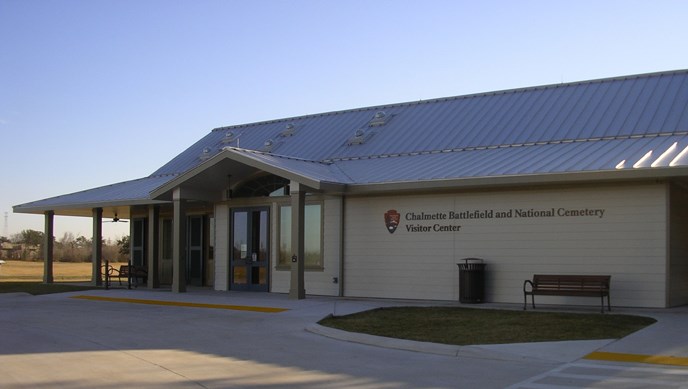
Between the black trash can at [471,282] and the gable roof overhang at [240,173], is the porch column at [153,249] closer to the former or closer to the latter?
the gable roof overhang at [240,173]

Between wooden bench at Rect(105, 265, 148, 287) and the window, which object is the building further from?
wooden bench at Rect(105, 265, 148, 287)

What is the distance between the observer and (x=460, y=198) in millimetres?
19453

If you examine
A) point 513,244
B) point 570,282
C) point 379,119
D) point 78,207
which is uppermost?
point 379,119

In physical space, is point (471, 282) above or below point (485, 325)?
above

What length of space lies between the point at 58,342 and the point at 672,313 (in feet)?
39.1

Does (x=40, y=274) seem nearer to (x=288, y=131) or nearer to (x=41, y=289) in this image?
Answer: (x=41, y=289)

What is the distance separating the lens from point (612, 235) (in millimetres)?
17266

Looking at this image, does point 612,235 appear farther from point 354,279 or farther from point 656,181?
point 354,279

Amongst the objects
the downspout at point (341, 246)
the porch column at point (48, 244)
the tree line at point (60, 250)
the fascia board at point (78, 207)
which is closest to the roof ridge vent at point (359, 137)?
the downspout at point (341, 246)

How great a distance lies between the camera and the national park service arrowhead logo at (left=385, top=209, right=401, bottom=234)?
2048 cm

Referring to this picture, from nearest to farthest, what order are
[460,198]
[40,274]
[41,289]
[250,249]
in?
[460,198] → [250,249] → [41,289] → [40,274]

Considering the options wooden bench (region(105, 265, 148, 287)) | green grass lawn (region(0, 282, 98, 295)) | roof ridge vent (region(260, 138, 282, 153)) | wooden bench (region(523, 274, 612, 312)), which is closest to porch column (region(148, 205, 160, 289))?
wooden bench (region(105, 265, 148, 287))

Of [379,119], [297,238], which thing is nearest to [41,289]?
[297,238]

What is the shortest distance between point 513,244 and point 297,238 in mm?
5594
